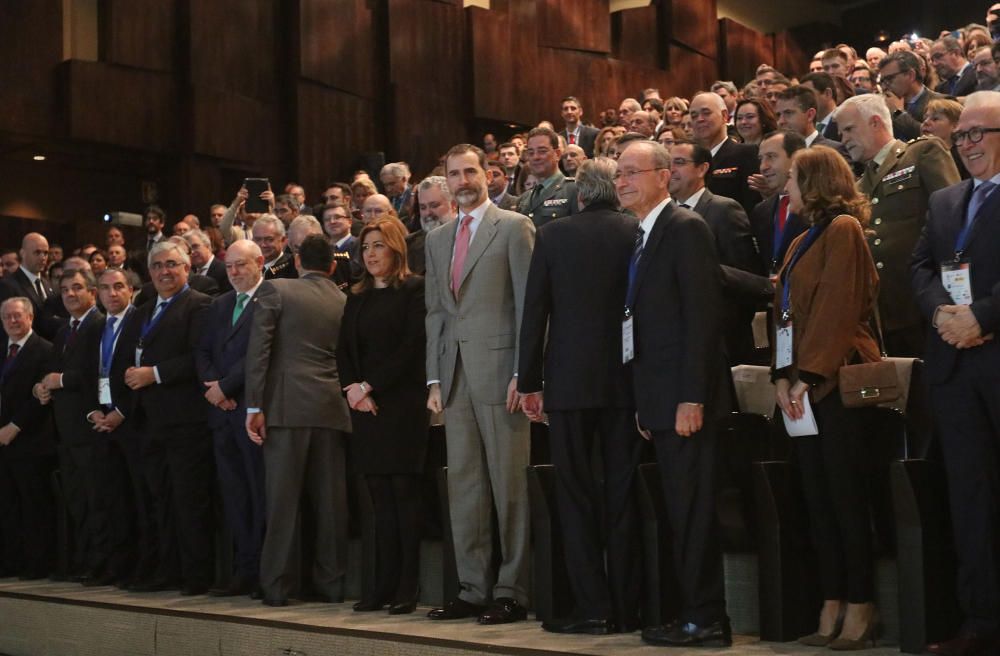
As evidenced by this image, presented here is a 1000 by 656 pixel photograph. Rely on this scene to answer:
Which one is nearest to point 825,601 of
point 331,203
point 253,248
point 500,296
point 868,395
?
point 868,395

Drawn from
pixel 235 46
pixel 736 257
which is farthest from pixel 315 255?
pixel 235 46

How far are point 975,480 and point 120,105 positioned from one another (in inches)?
373

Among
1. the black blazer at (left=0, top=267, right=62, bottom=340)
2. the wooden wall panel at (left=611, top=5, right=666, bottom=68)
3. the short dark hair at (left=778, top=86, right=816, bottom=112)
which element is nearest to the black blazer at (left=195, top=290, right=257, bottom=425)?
the short dark hair at (left=778, top=86, right=816, bottom=112)

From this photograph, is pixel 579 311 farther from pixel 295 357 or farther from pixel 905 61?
pixel 905 61

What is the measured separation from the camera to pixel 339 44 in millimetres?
12531

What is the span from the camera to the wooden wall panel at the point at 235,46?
37.7ft

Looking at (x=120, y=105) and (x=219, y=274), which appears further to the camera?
(x=120, y=105)

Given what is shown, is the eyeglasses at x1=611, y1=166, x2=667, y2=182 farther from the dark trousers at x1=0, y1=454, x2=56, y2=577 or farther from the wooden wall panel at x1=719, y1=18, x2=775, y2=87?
the wooden wall panel at x1=719, y1=18, x2=775, y2=87

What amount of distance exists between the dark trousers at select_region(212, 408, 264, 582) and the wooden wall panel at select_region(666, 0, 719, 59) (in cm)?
1210

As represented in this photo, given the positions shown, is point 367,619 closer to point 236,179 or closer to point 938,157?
point 938,157

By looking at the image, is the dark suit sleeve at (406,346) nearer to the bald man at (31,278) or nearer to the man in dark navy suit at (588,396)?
the man in dark navy suit at (588,396)

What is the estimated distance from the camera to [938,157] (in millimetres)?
3816

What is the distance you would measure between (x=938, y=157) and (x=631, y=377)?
3.83ft

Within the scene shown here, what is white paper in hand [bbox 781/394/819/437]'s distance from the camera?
10.5 ft
